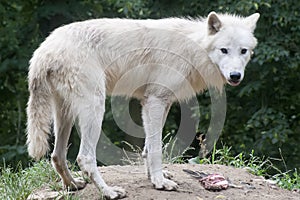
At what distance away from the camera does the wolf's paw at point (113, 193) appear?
5125 millimetres

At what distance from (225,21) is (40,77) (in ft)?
5.93

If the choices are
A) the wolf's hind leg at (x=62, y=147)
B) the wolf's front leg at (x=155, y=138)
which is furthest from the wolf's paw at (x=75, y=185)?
the wolf's front leg at (x=155, y=138)

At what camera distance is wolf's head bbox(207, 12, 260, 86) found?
17.3 feet

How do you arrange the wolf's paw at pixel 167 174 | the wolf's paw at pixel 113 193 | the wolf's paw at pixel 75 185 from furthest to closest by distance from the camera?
the wolf's paw at pixel 167 174 < the wolf's paw at pixel 75 185 < the wolf's paw at pixel 113 193

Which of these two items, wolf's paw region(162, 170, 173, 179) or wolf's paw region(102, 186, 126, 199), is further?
wolf's paw region(162, 170, 173, 179)

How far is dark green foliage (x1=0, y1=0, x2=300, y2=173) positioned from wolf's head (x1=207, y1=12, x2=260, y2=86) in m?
4.25

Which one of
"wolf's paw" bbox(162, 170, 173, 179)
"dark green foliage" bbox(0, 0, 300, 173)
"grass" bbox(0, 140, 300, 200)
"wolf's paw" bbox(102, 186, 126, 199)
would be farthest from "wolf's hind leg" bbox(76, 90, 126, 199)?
"dark green foliage" bbox(0, 0, 300, 173)

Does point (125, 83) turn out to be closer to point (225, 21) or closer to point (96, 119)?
point (96, 119)

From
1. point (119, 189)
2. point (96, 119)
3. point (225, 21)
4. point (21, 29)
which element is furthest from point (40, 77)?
point (21, 29)

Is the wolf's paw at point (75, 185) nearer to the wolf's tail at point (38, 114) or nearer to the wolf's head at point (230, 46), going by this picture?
the wolf's tail at point (38, 114)

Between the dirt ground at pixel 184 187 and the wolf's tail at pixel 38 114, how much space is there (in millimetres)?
482

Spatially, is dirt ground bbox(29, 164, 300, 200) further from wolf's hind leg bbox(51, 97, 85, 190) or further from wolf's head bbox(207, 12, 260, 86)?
wolf's head bbox(207, 12, 260, 86)

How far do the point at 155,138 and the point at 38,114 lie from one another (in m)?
1.08

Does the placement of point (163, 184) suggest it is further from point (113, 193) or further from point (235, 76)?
point (235, 76)
